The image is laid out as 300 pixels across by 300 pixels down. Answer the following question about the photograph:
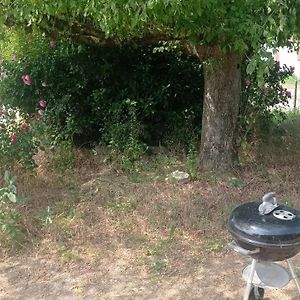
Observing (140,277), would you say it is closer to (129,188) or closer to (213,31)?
(129,188)

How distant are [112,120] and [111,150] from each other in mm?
428

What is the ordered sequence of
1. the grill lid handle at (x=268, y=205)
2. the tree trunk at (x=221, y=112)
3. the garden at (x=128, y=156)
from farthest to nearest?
the tree trunk at (x=221, y=112), the garden at (x=128, y=156), the grill lid handle at (x=268, y=205)

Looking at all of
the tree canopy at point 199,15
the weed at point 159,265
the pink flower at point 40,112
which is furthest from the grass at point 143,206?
the tree canopy at point 199,15

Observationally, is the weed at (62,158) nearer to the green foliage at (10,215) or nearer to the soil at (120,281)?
the green foliage at (10,215)

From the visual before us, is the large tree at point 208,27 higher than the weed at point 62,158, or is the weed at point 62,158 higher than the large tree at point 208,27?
the large tree at point 208,27

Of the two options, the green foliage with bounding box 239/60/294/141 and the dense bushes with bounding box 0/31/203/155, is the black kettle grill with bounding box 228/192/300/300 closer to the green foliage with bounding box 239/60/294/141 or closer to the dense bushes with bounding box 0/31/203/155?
the green foliage with bounding box 239/60/294/141

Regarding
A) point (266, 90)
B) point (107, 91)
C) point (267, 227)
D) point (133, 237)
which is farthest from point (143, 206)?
point (266, 90)

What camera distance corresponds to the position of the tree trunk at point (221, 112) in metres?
5.02

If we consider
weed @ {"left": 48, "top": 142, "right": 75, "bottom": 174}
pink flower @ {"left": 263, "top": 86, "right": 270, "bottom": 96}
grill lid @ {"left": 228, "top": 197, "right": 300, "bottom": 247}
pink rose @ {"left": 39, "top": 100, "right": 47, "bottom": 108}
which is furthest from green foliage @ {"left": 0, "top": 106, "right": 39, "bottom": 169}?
pink flower @ {"left": 263, "top": 86, "right": 270, "bottom": 96}

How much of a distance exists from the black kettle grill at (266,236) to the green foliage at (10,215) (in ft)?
6.65

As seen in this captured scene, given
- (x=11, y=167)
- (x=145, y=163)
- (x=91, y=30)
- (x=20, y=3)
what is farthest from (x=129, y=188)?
(x=20, y=3)

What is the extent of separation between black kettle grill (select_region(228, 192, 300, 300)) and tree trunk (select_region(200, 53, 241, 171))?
2.59 metres

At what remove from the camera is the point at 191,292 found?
3.40m

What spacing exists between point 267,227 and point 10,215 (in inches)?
96.8
